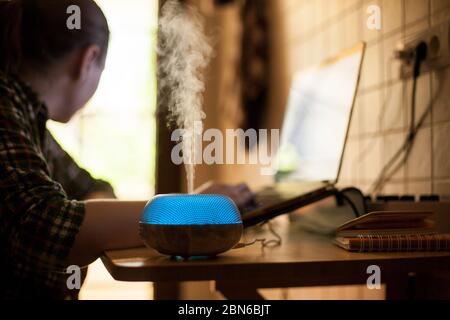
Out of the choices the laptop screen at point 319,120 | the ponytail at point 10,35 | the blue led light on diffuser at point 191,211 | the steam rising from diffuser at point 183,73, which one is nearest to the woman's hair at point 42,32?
the ponytail at point 10,35

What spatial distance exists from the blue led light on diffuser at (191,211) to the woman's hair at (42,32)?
414mm

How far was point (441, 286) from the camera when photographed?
3.17 ft

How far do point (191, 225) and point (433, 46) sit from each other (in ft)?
2.19

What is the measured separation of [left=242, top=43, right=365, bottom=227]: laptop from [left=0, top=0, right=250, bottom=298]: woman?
0.41 feet

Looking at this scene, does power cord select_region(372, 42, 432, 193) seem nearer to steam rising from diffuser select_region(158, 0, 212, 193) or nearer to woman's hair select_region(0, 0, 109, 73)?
steam rising from diffuser select_region(158, 0, 212, 193)

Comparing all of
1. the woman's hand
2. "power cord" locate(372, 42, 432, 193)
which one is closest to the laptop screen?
"power cord" locate(372, 42, 432, 193)

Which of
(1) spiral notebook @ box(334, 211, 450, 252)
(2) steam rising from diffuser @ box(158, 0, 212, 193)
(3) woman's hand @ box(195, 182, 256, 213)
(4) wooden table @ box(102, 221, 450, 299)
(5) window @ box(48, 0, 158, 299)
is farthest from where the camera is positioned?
(5) window @ box(48, 0, 158, 299)

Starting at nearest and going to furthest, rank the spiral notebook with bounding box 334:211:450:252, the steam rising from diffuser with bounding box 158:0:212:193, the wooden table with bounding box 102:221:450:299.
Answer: the wooden table with bounding box 102:221:450:299
the spiral notebook with bounding box 334:211:450:252
the steam rising from diffuser with bounding box 158:0:212:193

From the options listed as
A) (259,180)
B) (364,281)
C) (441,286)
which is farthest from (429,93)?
(259,180)

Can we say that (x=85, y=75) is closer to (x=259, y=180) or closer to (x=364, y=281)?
(x=364, y=281)

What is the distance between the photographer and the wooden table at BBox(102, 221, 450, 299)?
0.60 m

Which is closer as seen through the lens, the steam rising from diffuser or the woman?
the woman

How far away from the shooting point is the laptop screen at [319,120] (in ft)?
3.74
